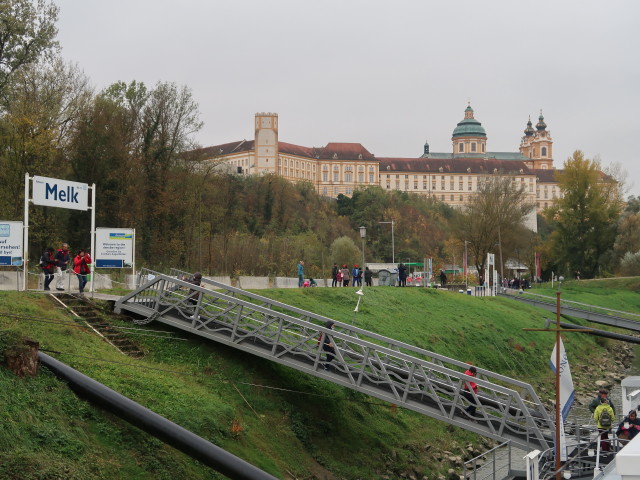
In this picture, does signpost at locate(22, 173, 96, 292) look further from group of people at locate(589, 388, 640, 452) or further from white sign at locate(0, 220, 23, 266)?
group of people at locate(589, 388, 640, 452)

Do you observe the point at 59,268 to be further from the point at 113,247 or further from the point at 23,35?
the point at 23,35

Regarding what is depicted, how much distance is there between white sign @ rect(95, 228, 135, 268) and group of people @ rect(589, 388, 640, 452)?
16.1m

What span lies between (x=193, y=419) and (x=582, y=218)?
297 feet

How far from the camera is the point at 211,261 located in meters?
68.6

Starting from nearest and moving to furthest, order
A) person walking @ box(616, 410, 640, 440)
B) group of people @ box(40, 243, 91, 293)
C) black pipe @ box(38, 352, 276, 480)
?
black pipe @ box(38, 352, 276, 480) → person walking @ box(616, 410, 640, 440) → group of people @ box(40, 243, 91, 293)

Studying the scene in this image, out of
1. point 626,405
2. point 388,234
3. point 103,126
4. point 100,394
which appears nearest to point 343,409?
point 626,405

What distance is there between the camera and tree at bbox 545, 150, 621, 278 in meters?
104

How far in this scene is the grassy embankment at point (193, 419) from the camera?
1711cm

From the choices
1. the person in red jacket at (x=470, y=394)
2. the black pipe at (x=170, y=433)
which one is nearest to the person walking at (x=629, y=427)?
the person in red jacket at (x=470, y=394)

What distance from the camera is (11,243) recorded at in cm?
2881

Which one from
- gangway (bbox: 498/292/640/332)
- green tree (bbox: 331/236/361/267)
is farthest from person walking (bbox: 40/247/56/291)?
green tree (bbox: 331/236/361/267)

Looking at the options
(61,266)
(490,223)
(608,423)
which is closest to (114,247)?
(61,266)

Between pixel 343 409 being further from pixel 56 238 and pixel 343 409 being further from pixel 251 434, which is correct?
pixel 56 238

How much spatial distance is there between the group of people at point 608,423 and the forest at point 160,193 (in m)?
35.4
